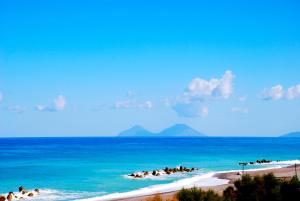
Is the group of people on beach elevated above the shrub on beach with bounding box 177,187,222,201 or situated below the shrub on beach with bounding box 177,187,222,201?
below

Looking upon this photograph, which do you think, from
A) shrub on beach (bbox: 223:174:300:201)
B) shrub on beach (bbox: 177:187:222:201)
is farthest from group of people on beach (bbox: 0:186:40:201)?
shrub on beach (bbox: 223:174:300:201)

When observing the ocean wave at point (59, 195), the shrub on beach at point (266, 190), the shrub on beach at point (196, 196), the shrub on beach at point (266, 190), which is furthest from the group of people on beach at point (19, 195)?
the shrub on beach at point (266, 190)

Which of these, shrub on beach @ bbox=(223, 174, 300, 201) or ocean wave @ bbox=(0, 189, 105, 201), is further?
ocean wave @ bbox=(0, 189, 105, 201)

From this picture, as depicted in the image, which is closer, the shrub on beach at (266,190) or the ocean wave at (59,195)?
the shrub on beach at (266,190)

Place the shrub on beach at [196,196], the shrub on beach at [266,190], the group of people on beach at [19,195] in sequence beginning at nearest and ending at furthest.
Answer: the shrub on beach at [196,196] < the shrub on beach at [266,190] < the group of people on beach at [19,195]

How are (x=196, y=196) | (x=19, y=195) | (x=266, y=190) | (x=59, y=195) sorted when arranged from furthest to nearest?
1. (x=19, y=195)
2. (x=59, y=195)
3. (x=266, y=190)
4. (x=196, y=196)

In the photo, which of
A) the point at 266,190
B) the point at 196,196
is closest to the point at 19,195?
the point at 196,196

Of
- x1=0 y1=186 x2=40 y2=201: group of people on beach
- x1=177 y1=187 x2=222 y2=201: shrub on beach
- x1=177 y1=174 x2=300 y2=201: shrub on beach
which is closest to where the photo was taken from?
x1=177 y1=187 x2=222 y2=201: shrub on beach

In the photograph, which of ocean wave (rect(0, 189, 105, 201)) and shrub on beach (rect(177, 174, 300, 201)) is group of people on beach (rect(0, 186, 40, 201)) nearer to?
ocean wave (rect(0, 189, 105, 201))

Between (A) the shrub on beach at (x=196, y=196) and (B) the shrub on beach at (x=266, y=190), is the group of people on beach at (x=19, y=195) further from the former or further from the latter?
A: (B) the shrub on beach at (x=266, y=190)

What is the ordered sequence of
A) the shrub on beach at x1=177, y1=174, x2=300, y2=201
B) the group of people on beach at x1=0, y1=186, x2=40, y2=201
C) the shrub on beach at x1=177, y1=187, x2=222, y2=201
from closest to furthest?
the shrub on beach at x1=177, y1=187, x2=222, y2=201, the shrub on beach at x1=177, y1=174, x2=300, y2=201, the group of people on beach at x1=0, y1=186, x2=40, y2=201

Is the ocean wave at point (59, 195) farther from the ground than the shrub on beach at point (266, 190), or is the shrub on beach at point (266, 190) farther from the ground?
the shrub on beach at point (266, 190)

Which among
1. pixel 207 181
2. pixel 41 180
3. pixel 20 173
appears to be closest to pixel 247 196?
pixel 207 181

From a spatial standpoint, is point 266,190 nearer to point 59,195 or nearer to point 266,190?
point 266,190
